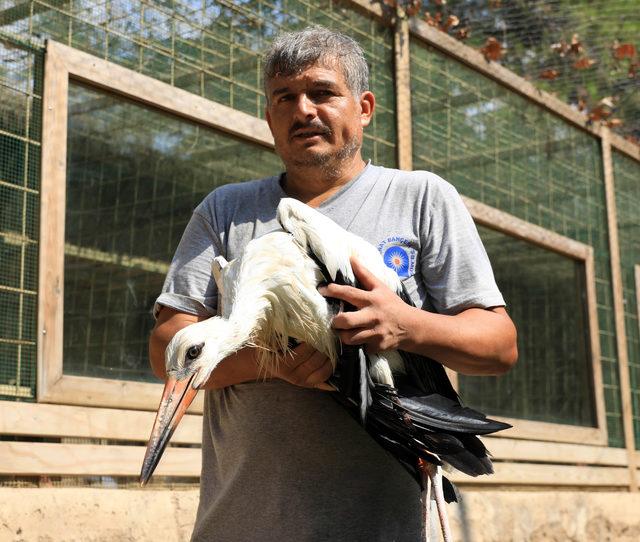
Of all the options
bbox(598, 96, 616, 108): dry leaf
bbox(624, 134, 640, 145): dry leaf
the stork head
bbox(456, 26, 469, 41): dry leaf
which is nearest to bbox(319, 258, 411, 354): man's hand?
the stork head

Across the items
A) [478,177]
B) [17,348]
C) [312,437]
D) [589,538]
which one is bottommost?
[589,538]

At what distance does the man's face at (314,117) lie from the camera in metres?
2.53

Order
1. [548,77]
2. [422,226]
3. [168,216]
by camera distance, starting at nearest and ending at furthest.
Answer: [422,226], [168,216], [548,77]

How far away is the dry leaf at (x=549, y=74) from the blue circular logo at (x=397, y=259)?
524 cm

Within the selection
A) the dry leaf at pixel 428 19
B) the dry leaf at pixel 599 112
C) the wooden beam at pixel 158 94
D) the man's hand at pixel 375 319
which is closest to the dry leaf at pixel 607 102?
the dry leaf at pixel 599 112

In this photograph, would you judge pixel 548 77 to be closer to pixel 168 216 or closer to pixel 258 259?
pixel 168 216

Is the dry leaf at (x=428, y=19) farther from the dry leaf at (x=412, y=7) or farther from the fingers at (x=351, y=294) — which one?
the fingers at (x=351, y=294)

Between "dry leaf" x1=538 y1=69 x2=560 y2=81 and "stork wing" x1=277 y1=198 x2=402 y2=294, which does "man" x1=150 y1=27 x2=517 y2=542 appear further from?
"dry leaf" x1=538 y1=69 x2=560 y2=81

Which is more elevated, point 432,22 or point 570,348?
point 432,22

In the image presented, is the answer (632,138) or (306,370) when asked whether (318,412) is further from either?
(632,138)

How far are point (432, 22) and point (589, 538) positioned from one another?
346 centimetres

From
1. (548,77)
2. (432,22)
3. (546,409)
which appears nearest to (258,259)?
(432,22)

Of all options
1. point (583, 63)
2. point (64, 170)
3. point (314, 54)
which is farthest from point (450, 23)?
point (314, 54)

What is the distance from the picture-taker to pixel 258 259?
96.0 inches
